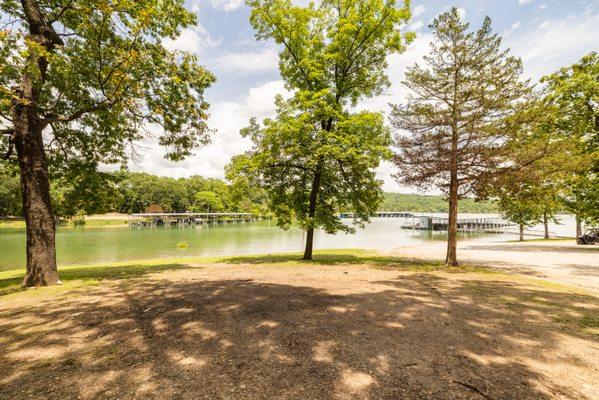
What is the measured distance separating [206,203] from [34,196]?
12469 cm

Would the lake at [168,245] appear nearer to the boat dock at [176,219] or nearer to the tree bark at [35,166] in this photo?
the tree bark at [35,166]

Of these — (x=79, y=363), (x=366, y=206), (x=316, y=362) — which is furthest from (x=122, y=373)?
(x=366, y=206)

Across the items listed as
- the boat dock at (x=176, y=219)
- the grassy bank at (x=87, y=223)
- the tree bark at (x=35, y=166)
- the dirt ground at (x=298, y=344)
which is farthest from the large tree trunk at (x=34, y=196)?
the grassy bank at (x=87, y=223)

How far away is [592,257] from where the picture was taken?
17516 millimetres

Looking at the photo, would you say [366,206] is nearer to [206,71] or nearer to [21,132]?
[206,71]

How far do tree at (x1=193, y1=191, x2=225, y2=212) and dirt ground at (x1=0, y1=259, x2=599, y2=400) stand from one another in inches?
4895

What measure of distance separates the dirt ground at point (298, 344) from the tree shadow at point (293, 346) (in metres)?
0.02

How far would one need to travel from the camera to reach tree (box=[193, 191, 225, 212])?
422ft

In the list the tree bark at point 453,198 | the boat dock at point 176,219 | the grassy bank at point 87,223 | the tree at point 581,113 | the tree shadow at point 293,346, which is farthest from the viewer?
the boat dock at point 176,219

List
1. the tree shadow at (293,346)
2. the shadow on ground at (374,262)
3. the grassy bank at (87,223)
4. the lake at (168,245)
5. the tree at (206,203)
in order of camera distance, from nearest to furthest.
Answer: the tree shadow at (293,346), the shadow on ground at (374,262), the lake at (168,245), the grassy bank at (87,223), the tree at (206,203)

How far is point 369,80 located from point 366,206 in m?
7.30

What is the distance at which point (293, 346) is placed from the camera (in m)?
4.84

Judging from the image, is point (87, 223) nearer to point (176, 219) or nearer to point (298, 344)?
point (176, 219)

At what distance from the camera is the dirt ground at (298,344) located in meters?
3.70
